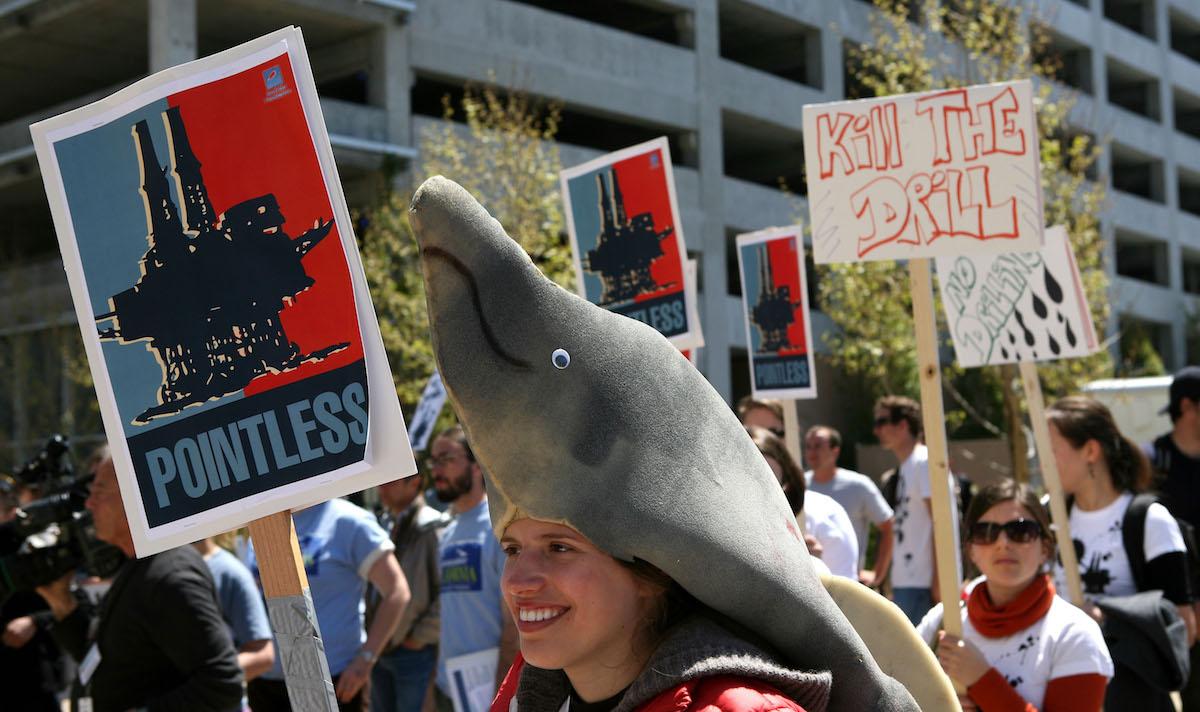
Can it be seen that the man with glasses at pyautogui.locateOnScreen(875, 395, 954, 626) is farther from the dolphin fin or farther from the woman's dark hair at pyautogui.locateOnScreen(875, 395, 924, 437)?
the dolphin fin

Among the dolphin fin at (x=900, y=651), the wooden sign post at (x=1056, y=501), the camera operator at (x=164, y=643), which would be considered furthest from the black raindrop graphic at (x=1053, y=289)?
the dolphin fin at (x=900, y=651)

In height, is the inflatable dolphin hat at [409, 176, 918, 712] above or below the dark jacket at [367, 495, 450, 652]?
above

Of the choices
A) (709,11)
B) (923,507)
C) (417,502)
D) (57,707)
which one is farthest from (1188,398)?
(709,11)

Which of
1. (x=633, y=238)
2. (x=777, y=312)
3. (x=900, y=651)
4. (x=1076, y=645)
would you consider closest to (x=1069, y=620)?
(x=1076, y=645)

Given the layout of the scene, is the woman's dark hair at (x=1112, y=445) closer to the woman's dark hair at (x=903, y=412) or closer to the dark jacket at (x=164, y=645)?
the dark jacket at (x=164, y=645)

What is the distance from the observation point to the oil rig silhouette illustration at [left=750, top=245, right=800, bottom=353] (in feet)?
24.1

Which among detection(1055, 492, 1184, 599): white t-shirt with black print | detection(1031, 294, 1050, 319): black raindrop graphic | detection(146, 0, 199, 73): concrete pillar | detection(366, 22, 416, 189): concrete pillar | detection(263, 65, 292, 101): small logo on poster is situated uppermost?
detection(146, 0, 199, 73): concrete pillar

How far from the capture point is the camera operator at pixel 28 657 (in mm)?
5434

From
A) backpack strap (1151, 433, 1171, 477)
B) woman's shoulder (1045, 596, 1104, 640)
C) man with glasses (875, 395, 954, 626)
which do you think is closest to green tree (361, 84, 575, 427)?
man with glasses (875, 395, 954, 626)

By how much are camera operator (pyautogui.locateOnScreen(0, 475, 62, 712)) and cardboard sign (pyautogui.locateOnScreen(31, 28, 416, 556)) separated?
11.3 feet

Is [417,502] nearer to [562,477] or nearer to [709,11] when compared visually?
[562,477]

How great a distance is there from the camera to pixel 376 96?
23094 millimetres

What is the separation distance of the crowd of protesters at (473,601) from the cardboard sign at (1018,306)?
0.57 m

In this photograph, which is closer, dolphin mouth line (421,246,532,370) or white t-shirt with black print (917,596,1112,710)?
dolphin mouth line (421,246,532,370)
